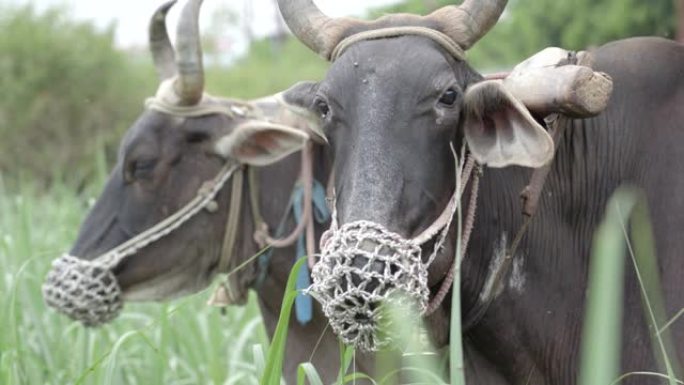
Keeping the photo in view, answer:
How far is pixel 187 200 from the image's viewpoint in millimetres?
5004

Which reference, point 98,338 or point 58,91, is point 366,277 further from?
point 58,91

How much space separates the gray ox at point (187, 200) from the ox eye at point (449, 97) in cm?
167

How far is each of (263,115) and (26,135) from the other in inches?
325

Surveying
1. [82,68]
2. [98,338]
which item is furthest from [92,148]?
[98,338]

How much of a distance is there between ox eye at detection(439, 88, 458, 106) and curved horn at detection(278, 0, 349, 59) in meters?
0.41

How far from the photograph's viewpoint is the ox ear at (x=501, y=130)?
3.26 meters

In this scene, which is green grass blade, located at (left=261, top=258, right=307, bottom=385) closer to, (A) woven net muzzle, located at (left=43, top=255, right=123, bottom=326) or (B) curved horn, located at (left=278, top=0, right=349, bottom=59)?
(B) curved horn, located at (left=278, top=0, right=349, bottom=59)

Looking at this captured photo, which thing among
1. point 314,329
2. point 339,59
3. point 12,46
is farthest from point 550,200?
point 12,46

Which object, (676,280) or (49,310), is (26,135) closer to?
(49,310)

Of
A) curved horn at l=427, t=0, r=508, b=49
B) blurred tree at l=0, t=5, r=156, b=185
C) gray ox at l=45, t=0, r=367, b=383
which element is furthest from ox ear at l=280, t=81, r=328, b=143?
blurred tree at l=0, t=5, r=156, b=185

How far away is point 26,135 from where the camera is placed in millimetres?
13016

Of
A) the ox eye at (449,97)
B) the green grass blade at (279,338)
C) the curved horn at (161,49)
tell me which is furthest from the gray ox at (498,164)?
the curved horn at (161,49)

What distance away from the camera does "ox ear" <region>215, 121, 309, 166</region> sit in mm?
4867

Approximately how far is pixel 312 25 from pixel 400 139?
2.01 feet
